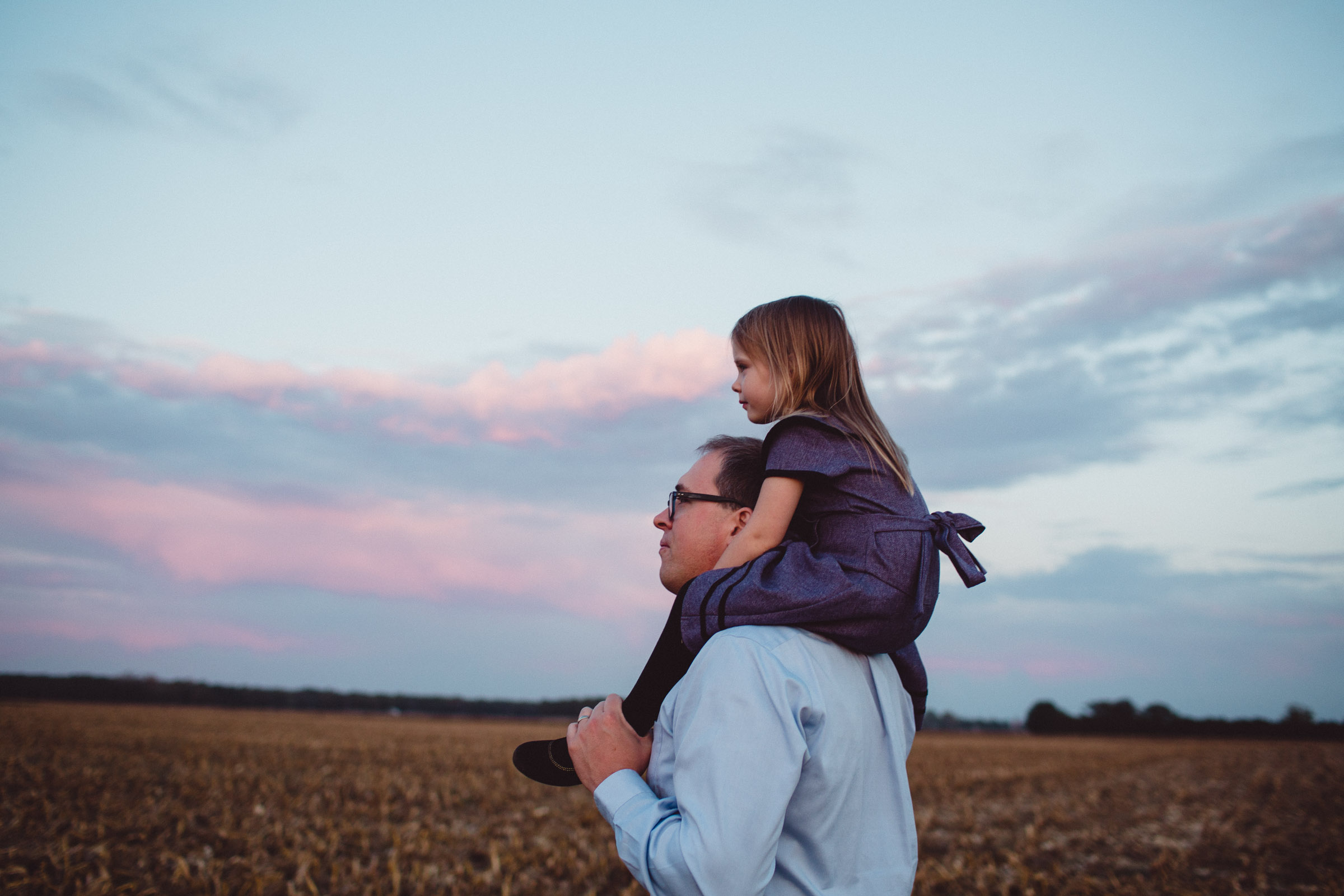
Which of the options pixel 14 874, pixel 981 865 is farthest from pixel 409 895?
pixel 981 865

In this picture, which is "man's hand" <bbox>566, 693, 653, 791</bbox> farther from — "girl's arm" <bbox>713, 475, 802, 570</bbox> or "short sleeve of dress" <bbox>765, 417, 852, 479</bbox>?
"short sleeve of dress" <bbox>765, 417, 852, 479</bbox>

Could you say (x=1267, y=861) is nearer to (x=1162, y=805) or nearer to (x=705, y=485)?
(x=1162, y=805)

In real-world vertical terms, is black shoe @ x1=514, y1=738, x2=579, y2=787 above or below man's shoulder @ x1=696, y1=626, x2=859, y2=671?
below

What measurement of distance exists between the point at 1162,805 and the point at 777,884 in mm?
19789

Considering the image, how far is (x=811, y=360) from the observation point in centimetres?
250

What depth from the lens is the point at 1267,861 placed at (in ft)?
36.2

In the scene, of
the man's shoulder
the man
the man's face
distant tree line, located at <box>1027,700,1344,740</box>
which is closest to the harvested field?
the man's face

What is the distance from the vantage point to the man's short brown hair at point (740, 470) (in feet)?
7.45

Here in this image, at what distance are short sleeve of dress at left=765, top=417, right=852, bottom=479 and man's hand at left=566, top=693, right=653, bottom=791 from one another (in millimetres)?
734

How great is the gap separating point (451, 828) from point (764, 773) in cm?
1108

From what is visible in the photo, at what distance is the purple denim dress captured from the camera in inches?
71.9

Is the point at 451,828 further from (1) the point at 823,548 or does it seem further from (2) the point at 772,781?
(2) the point at 772,781

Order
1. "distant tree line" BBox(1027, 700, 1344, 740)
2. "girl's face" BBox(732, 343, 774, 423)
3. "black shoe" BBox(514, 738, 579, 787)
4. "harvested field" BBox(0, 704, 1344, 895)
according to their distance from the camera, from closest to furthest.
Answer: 1. "black shoe" BBox(514, 738, 579, 787)
2. "girl's face" BBox(732, 343, 774, 423)
3. "harvested field" BBox(0, 704, 1344, 895)
4. "distant tree line" BBox(1027, 700, 1344, 740)

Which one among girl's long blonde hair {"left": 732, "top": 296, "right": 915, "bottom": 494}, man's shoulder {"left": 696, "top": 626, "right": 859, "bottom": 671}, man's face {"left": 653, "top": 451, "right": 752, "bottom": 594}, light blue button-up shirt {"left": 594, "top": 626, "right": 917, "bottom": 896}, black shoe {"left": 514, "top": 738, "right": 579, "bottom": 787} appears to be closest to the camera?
light blue button-up shirt {"left": 594, "top": 626, "right": 917, "bottom": 896}
